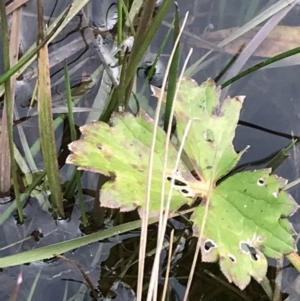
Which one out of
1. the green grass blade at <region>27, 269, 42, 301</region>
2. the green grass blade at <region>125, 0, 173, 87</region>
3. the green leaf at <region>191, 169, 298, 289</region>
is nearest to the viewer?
the green grass blade at <region>125, 0, 173, 87</region>

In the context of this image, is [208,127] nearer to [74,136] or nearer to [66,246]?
[74,136]

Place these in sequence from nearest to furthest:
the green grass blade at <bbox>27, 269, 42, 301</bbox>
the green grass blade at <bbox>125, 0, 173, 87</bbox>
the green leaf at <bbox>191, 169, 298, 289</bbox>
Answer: the green grass blade at <bbox>125, 0, 173, 87</bbox>
the green leaf at <bbox>191, 169, 298, 289</bbox>
the green grass blade at <bbox>27, 269, 42, 301</bbox>

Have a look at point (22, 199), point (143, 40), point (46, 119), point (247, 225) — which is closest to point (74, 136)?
point (46, 119)

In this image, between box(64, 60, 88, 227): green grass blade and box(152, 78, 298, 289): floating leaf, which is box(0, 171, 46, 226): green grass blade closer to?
box(64, 60, 88, 227): green grass blade

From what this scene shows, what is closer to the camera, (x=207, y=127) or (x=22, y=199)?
(x=207, y=127)

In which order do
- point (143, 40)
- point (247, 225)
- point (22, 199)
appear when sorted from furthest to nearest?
point (22, 199), point (247, 225), point (143, 40)

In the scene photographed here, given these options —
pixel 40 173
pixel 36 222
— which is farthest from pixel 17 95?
pixel 36 222

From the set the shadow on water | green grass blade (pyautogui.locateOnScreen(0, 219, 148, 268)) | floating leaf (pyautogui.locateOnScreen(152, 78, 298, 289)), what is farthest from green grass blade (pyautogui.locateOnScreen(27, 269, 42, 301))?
floating leaf (pyautogui.locateOnScreen(152, 78, 298, 289))
